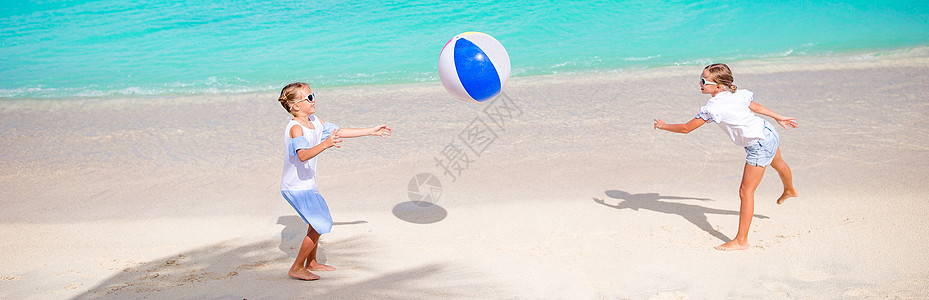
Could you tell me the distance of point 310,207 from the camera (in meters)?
4.17

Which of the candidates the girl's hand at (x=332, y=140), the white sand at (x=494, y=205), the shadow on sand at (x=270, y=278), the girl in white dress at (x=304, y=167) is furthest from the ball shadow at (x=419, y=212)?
the girl's hand at (x=332, y=140)

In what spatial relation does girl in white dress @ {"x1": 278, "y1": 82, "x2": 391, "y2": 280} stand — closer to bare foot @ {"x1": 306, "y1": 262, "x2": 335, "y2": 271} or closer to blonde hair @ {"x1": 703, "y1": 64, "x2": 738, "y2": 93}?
bare foot @ {"x1": 306, "y1": 262, "x2": 335, "y2": 271}

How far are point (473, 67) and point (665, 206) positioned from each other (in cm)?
208

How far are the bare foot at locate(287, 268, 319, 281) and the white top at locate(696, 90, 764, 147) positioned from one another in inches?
112

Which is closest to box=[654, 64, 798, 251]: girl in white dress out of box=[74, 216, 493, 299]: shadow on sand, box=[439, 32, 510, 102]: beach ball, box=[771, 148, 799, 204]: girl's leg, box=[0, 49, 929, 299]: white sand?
box=[0, 49, 929, 299]: white sand

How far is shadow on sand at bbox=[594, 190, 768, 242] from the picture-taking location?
524 cm

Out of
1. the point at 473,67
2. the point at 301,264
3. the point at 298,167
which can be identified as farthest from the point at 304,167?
the point at 473,67

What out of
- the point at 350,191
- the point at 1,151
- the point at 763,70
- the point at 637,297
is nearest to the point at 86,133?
the point at 1,151

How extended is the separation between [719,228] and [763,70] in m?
7.42

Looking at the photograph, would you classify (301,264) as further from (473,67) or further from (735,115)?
(735,115)

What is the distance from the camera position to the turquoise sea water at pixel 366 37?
13117mm

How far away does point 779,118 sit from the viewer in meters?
4.84

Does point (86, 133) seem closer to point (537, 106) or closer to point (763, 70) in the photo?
point (537, 106)

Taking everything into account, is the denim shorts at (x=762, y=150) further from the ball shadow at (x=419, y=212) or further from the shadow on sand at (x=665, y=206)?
the ball shadow at (x=419, y=212)
